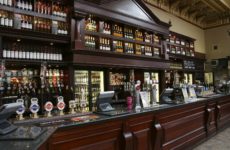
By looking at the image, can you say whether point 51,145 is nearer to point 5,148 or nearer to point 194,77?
point 5,148

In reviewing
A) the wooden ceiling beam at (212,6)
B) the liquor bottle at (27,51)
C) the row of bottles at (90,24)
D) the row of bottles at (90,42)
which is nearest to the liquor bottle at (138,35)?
the row of bottles at (90,24)

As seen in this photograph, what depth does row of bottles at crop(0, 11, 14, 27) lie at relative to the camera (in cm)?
387

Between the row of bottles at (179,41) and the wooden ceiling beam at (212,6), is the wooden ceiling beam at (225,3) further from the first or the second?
the row of bottles at (179,41)

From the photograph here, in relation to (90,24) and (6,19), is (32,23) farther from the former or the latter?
(90,24)

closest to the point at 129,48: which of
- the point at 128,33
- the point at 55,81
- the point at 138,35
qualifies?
the point at 128,33

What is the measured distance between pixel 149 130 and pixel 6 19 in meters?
2.94

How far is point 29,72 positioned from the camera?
4285 millimetres

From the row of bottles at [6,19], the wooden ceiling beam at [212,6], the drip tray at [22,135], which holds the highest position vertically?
the wooden ceiling beam at [212,6]

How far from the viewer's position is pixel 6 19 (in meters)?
3.92

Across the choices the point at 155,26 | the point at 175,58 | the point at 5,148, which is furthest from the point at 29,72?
the point at 175,58

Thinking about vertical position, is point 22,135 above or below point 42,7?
below

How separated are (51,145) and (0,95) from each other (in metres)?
2.07

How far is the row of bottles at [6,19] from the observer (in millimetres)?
3875

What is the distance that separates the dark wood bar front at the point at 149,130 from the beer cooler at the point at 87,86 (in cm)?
188
